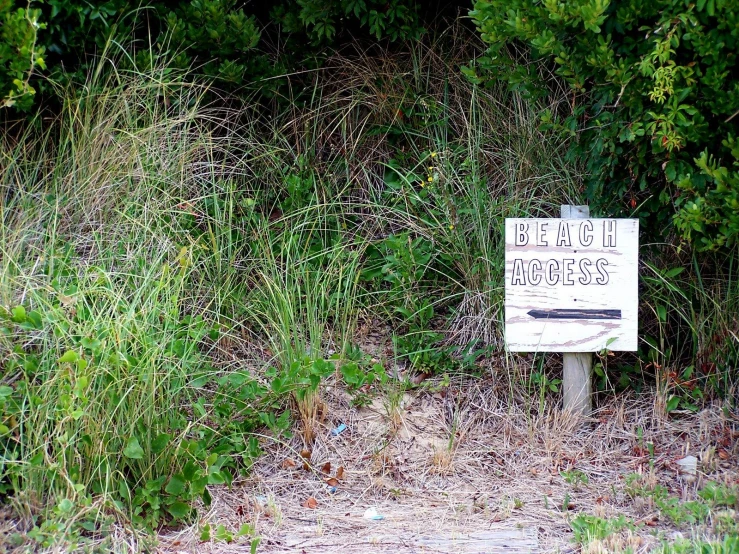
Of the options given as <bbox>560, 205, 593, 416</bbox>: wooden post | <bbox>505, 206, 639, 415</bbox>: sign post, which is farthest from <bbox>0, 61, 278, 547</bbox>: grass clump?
<bbox>560, 205, 593, 416</bbox>: wooden post

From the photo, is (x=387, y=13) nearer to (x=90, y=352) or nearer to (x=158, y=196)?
(x=158, y=196)

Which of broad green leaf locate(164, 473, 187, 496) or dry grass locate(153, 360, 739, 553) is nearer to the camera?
broad green leaf locate(164, 473, 187, 496)

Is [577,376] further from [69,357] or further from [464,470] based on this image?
[69,357]

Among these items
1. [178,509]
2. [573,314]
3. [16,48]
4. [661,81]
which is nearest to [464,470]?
[573,314]

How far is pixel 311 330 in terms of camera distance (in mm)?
4418

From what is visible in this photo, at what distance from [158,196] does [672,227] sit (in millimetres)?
2920

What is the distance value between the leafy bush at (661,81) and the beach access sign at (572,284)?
1.13 feet

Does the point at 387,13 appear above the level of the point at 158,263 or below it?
above

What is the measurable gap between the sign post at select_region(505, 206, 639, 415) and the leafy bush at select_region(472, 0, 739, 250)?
342 millimetres

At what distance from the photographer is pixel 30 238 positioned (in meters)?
4.33

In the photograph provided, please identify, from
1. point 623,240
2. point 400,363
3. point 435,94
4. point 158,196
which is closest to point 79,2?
point 158,196

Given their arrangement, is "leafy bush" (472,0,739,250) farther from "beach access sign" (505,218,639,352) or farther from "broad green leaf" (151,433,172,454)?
"broad green leaf" (151,433,172,454)

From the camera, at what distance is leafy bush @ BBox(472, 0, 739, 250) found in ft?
12.0

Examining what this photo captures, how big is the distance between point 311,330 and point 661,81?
7.10 ft
